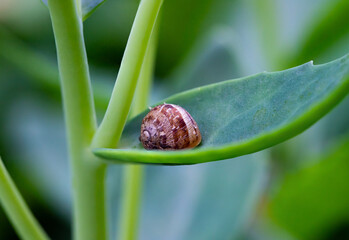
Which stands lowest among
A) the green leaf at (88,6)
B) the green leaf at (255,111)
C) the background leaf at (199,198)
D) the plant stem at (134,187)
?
the background leaf at (199,198)

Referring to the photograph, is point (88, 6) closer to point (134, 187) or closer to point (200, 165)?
point (134, 187)

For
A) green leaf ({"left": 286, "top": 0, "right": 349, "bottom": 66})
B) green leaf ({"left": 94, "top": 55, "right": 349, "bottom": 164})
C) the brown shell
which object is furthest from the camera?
green leaf ({"left": 286, "top": 0, "right": 349, "bottom": 66})

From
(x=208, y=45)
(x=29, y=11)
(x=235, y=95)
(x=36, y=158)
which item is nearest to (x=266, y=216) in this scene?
(x=208, y=45)

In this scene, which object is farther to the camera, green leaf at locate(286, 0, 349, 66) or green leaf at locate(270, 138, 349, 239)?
green leaf at locate(286, 0, 349, 66)

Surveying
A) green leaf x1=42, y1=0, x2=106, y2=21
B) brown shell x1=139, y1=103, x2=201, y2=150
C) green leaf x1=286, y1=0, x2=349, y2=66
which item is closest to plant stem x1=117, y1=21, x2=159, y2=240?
brown shell x1=139, y1=103, x2=201, y2=150

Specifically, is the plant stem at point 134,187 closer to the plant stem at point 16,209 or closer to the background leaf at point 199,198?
the plant stem at point 16,209

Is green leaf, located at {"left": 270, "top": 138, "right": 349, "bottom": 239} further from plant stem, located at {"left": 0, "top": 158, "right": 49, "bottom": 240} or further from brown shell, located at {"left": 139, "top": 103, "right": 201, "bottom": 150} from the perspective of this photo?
plant stem, located at {"left": 0, "top": 158, "right": 49, "bottom": 240}

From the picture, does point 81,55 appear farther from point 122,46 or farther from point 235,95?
point 122,46

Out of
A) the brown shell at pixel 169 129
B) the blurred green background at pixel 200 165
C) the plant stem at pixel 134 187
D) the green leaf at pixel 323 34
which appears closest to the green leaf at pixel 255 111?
the brown shell at pixel 169 129
